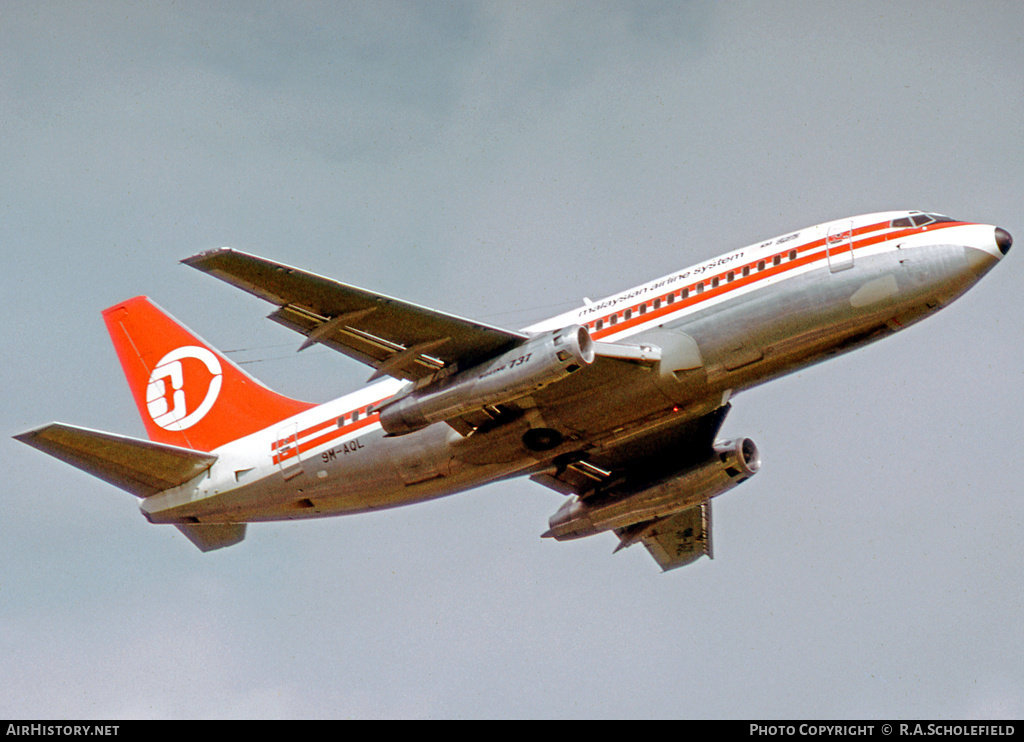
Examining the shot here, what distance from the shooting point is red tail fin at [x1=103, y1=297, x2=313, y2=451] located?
40500mm

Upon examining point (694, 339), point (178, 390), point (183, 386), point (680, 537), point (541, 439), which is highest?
point (183, 386)

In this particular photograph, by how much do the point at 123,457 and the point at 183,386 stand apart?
573 centimetres

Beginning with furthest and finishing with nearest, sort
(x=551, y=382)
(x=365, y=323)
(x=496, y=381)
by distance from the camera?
(x=365, y=323)
(x=496, y=381)
(x=551, y=382)

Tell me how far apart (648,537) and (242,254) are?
1983cm

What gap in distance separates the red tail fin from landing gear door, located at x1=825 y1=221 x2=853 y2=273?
16.8 m

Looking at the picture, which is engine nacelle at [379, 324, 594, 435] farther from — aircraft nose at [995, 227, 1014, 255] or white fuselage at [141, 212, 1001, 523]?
aircraft nose at [995, 227, 1014, 255]

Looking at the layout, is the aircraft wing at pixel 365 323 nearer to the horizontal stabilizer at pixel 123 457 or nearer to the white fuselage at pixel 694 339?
the white fuselage at pixel 694 339

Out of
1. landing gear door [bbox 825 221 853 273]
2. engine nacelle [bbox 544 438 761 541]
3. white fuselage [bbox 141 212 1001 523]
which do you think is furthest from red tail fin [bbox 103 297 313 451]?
landing gear door [bbox 825 221 853 273]

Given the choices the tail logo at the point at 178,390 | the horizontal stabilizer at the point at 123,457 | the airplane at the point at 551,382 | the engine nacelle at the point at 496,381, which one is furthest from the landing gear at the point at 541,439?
the tail logo at the point at 178,390

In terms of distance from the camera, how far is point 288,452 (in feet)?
122

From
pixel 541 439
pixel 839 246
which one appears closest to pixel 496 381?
pixel 541 439

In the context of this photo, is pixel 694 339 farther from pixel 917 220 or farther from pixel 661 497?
pixel 661 497

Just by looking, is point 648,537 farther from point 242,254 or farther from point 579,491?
point 242,254

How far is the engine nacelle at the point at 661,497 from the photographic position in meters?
38.6
